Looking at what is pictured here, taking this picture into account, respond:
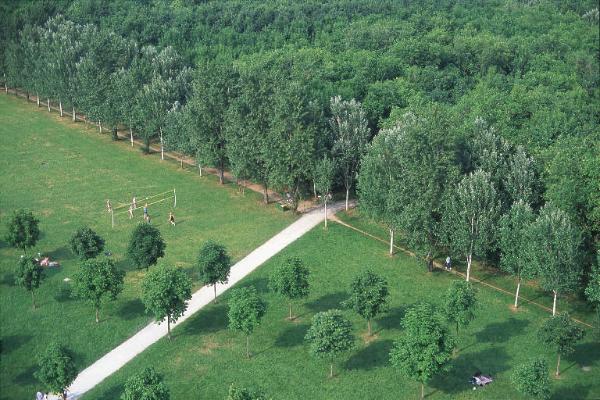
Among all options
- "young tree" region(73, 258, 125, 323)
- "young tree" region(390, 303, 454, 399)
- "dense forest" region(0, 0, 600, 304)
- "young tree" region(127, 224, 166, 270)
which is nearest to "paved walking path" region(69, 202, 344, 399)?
"young tree" region(73, 258, 125, 323)

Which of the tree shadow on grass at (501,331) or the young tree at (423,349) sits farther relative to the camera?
the tree shadow on grass at (501,331)

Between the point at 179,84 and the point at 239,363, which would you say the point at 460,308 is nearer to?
the point at 239,363

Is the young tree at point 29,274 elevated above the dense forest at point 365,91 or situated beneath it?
situated beneath

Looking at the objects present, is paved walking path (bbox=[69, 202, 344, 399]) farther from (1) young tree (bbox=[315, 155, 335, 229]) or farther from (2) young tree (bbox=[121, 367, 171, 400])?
(2) young tree (bbox=[121, 367, 171, 400])

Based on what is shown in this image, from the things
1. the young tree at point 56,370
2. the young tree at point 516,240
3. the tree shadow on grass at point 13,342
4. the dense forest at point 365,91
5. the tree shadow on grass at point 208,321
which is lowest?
the tree shadow on grass at point 13,342

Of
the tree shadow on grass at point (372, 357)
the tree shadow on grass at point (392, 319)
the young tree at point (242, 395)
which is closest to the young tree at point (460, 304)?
the tree shadow on grass at point (392, 319)

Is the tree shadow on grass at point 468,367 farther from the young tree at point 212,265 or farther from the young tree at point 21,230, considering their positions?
the young tree at point 21,230

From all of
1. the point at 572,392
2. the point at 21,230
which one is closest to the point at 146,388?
the point at 572,392
